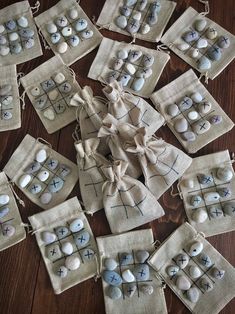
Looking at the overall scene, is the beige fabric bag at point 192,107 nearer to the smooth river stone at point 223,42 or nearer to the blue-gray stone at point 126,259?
the smooth river stone at point 223,42

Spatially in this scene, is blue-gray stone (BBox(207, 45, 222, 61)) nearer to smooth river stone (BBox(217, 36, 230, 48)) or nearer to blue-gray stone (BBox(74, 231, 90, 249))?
smooth river stone (BBox(217, 36, 230, 48))

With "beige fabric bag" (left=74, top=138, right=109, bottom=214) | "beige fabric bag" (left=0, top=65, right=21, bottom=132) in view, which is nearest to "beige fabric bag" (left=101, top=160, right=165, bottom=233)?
"beige fabric bag" (left=74, top=138, right=109, bottom=214)

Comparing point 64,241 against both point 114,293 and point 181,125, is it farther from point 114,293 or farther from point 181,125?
point 181,125

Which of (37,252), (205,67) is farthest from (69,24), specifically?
(37,252)

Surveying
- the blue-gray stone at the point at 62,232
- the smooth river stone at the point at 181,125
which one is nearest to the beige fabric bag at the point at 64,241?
the blue-gray stone at the point at 62,232

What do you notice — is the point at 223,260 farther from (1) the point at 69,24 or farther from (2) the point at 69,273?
(1) the point at 69,24

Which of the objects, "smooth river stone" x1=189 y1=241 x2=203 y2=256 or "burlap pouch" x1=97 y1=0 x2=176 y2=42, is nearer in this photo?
"smooth river stone" x1=189 y1=241 x2=203 y2=256

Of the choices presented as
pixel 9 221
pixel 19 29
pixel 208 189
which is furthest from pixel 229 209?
pixel 19 29
